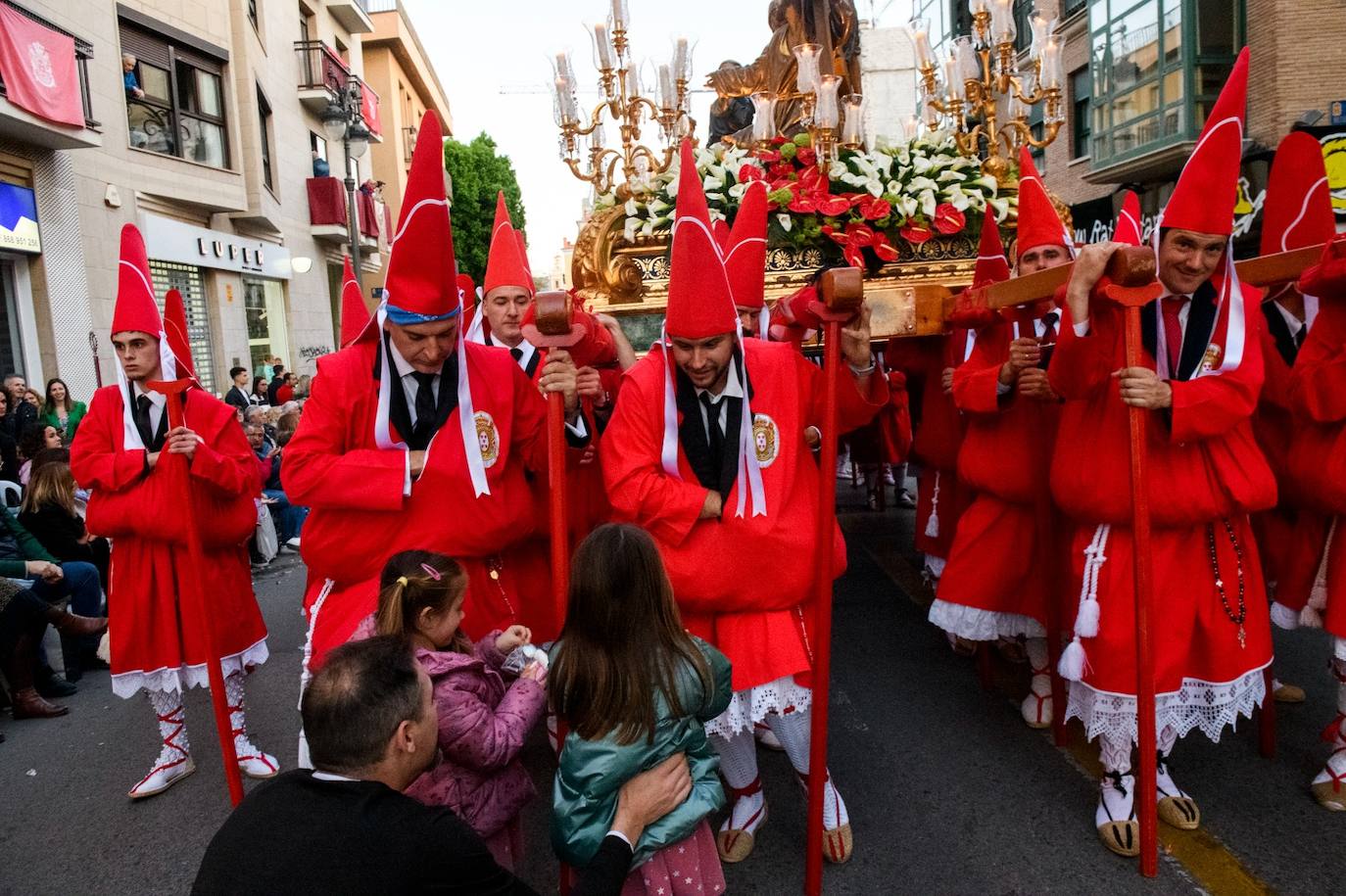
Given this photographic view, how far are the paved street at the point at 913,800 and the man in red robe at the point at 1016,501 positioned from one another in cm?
45

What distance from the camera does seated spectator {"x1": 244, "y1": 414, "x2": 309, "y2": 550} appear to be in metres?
8.82

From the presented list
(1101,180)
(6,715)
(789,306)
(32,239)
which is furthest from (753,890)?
(1101,180)

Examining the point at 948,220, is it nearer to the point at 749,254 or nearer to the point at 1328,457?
the point at 749,254

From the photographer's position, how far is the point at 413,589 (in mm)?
2545

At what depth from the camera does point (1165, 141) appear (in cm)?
1784

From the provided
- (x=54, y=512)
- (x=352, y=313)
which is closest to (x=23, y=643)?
(x=54, y=512)

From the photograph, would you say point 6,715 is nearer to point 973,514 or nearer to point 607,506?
point 607,506

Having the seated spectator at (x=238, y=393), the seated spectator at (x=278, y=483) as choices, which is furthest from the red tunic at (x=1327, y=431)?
the seated spectator at (x=238, y=393)

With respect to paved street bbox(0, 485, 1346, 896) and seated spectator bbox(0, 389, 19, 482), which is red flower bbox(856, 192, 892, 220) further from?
seated spectator bbox(0, 389, 19, 482)

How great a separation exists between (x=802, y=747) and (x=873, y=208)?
9.79ft

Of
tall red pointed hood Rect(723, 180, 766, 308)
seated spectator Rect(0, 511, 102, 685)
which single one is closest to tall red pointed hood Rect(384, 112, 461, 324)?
tall red pointed hood Rect(723, 180, 766, 308)

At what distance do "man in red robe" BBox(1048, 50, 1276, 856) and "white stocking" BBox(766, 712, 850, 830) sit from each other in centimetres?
86

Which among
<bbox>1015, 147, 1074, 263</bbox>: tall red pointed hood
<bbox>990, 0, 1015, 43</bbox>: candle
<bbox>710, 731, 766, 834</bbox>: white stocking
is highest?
<bbox>990, 0, 1015, 43</bbox>: candle

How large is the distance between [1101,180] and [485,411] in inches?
812
